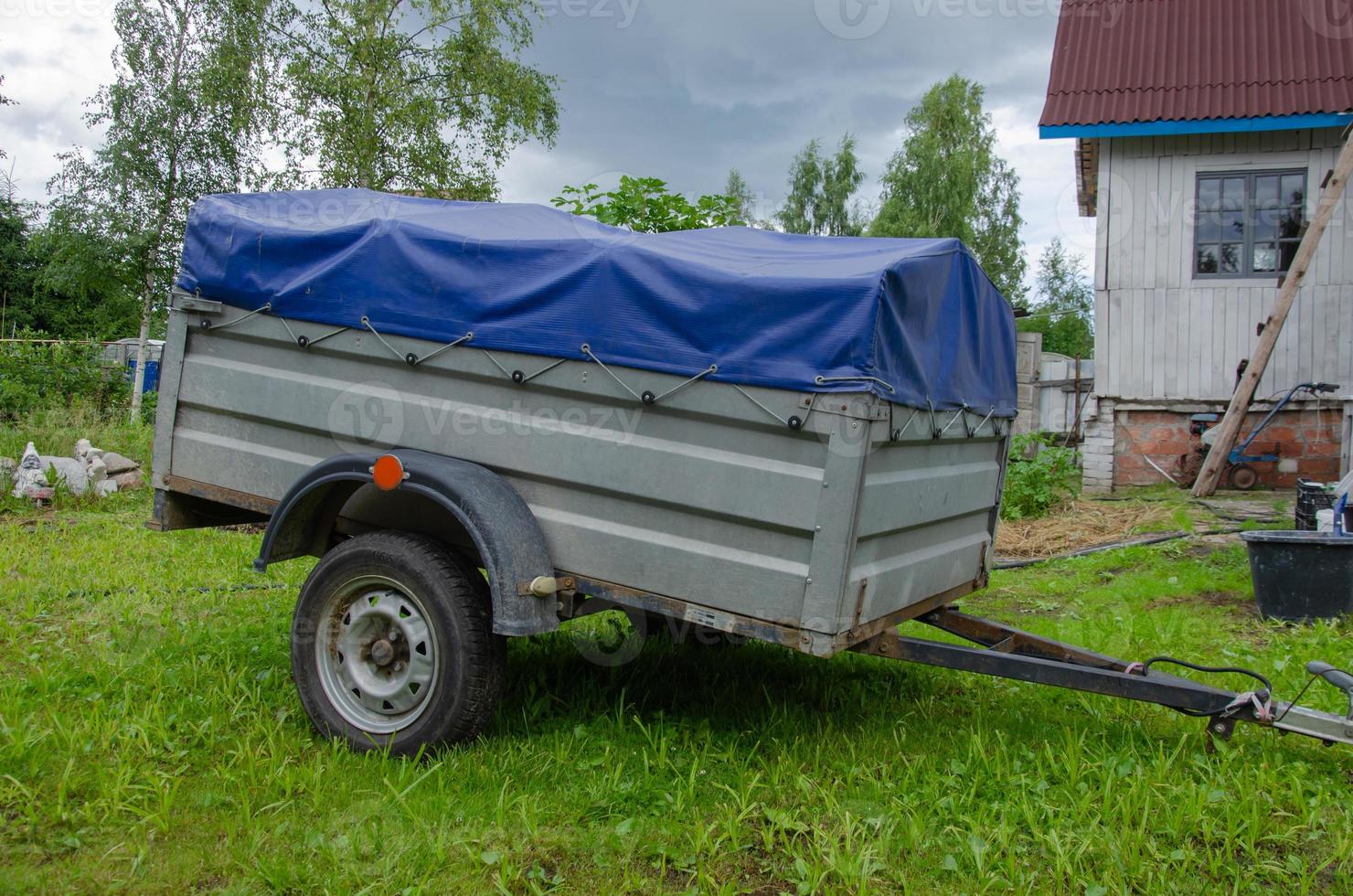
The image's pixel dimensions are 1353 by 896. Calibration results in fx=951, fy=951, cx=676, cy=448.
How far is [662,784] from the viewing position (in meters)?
3.23

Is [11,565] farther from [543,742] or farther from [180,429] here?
[543,742]

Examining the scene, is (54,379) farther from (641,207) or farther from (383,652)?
(383,652)

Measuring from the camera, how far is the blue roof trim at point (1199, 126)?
10000 millimetres

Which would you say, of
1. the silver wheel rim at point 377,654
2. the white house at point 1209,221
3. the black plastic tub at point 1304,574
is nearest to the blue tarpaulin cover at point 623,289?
the silver wheel rim at point 377,654

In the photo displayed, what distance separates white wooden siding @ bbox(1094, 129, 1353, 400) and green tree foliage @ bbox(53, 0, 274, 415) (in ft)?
48.5

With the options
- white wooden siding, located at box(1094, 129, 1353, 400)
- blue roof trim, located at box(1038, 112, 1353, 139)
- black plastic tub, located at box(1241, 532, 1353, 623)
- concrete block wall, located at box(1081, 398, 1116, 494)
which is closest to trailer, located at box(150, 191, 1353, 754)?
black plastic tub, located at box(1241, 532, 1353, 623)

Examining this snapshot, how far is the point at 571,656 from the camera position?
4.61 meters

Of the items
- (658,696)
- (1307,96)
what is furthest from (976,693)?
(1307,96)

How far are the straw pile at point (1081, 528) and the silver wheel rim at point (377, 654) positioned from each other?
18.7 ft

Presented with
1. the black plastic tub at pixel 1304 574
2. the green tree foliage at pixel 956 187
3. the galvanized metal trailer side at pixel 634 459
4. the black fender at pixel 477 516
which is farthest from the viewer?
the green tree foliage at pixel 956 187

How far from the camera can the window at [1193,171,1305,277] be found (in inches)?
411

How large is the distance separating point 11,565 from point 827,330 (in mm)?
5937

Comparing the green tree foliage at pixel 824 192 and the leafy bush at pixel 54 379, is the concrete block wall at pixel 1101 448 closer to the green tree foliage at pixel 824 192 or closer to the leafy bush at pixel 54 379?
the leafy bush at pixel 54 379

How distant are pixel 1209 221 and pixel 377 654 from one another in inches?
421
